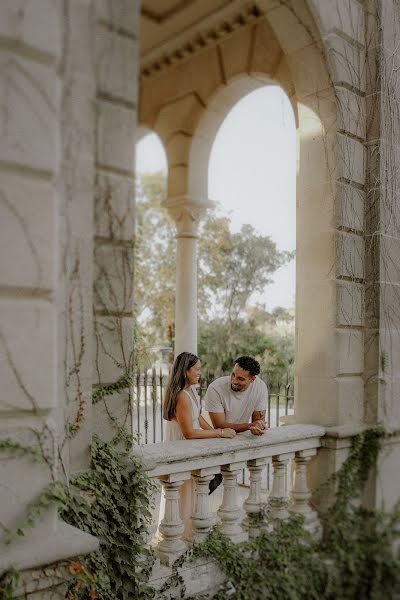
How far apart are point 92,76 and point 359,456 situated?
3801 millimetres

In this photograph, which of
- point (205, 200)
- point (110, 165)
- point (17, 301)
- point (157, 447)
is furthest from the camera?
point (205, 200)

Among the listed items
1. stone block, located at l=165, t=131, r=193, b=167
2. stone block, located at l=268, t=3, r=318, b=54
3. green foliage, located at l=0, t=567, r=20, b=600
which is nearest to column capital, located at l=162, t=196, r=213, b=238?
stone block, located at l=165, t=131, r=193, b=167

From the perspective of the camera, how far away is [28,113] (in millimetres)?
2787

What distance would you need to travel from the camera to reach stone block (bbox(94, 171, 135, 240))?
343 cm

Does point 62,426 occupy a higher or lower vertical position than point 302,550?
higher

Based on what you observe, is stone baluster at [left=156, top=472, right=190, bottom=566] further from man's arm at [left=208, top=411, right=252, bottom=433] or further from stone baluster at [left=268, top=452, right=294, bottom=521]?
stone baluster at [left=268, top=452, right=294, bottom=521]

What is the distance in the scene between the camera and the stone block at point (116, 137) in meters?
3.42

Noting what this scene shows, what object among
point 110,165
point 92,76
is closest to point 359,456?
point 110,165

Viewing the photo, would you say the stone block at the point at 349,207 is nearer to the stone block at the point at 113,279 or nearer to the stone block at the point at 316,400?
the stone block at the point at 316,400

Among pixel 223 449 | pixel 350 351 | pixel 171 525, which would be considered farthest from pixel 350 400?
pixel 171 525

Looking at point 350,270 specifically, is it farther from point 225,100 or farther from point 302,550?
point 225,100

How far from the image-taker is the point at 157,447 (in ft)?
12.8

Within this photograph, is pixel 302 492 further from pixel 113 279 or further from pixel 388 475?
pixel 113 279

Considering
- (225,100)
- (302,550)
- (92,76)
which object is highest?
(225,100)
